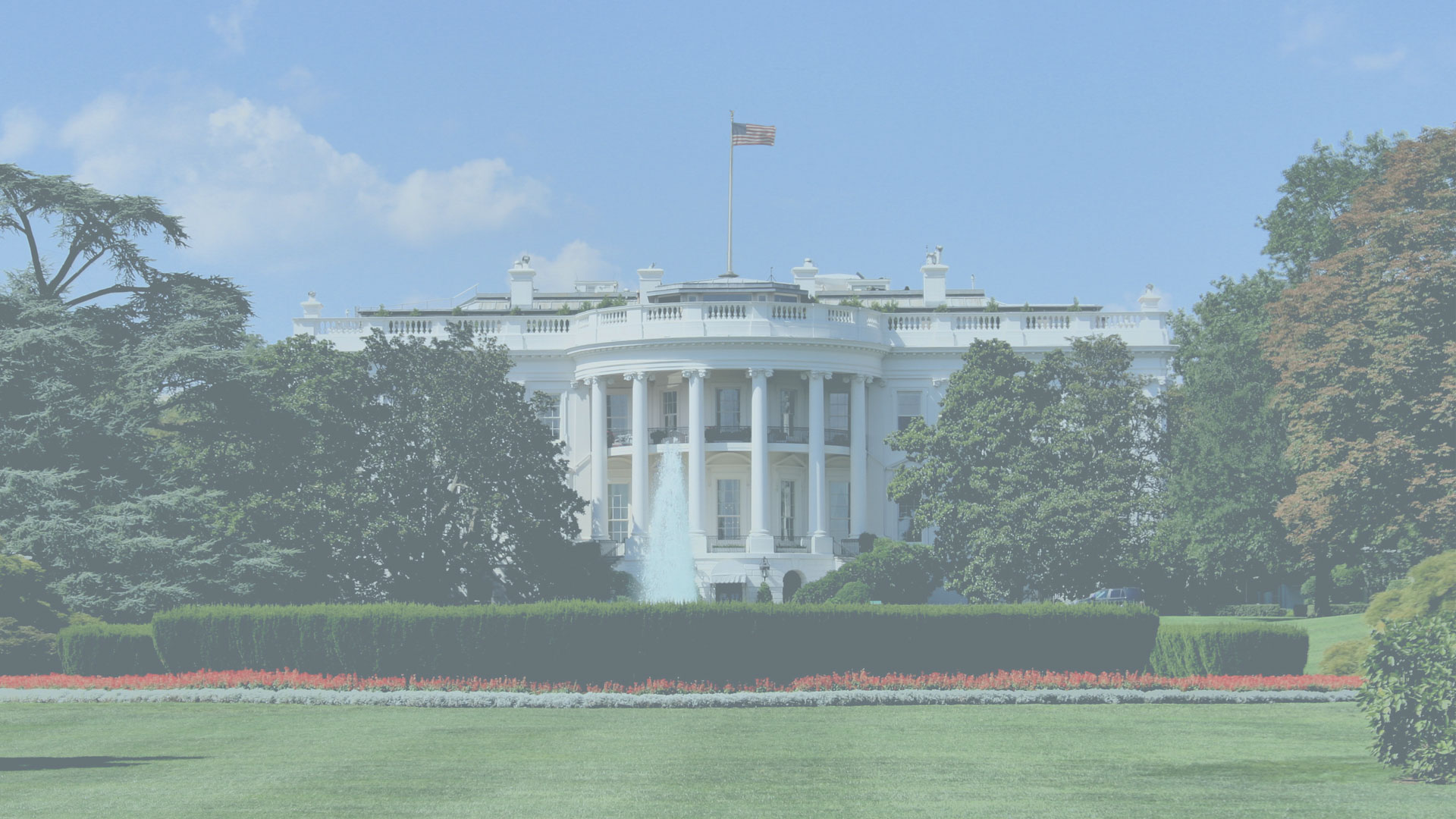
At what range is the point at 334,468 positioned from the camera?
45250 mm

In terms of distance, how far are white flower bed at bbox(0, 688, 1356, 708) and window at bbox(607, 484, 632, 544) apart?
34717 mm

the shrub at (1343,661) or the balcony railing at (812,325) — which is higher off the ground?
the balcony railing at (812,325)

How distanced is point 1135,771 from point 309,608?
17.2 m

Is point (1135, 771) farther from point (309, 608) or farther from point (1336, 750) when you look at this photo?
point (309, 608)

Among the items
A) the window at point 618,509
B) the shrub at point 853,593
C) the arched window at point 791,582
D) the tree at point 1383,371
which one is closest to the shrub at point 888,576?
the shrub at point 853,593

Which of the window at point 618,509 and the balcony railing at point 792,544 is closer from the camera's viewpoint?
the balcony railing at point 792,544

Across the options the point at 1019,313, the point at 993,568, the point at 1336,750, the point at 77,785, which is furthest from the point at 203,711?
the point at 1019,313

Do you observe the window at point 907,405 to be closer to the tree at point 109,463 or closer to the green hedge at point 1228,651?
the tree at point 109,463

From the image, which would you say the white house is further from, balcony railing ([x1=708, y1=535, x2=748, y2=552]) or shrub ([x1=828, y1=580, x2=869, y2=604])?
shrub ([x1=828, y1=580, x2=869, y2=604])

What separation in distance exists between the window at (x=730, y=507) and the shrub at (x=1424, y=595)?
3395cm

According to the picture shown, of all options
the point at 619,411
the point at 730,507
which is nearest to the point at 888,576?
the point at 730,507

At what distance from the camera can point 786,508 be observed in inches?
2518

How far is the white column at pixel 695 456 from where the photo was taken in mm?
60188

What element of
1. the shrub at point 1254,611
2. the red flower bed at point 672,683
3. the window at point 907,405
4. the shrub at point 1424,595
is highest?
the window at point 907,405
